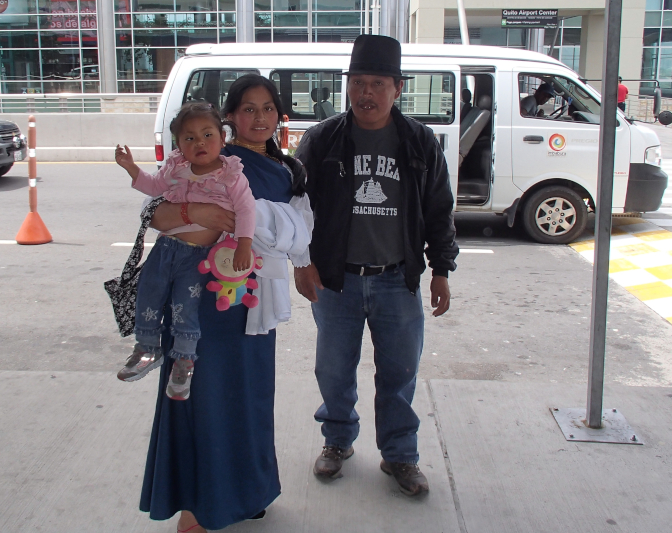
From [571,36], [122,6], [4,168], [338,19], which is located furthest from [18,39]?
[571,36]

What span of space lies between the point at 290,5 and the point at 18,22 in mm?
11349

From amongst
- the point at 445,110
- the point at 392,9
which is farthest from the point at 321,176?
the point at 392,9

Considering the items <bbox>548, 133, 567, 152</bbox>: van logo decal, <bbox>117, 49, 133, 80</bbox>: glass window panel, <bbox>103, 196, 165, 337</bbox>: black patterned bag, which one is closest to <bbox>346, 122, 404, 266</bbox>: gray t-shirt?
<bbox>103, 196, 165, 337</bbox>: black patterned bag

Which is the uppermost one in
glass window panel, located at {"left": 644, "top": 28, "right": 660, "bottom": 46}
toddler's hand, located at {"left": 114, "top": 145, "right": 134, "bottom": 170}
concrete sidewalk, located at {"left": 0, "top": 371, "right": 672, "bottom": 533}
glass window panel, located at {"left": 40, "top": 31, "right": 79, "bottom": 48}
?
glass window panel, located at {"left": 644, "top": 28, "right": 660, "bottom": 46}

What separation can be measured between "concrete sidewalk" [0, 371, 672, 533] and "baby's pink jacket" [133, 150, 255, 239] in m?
1.29

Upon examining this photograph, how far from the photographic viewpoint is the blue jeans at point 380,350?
310 cm

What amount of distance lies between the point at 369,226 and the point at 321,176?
0.96ft

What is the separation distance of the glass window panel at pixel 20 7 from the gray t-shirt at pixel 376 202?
31.3m

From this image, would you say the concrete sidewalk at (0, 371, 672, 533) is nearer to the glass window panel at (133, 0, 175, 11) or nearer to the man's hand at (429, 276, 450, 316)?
the man's hand at (429, 276, 450, 316)

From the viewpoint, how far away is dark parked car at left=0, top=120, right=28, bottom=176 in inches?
506

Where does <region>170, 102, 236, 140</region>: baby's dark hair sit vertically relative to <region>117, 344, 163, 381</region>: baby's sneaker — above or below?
above

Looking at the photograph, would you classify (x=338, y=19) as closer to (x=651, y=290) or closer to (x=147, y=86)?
(x=147, y=86)

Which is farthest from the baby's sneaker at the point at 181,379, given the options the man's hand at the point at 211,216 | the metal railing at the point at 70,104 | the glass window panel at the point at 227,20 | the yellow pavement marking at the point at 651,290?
the glass window panel at the point at 227,20

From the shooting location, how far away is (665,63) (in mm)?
31172
